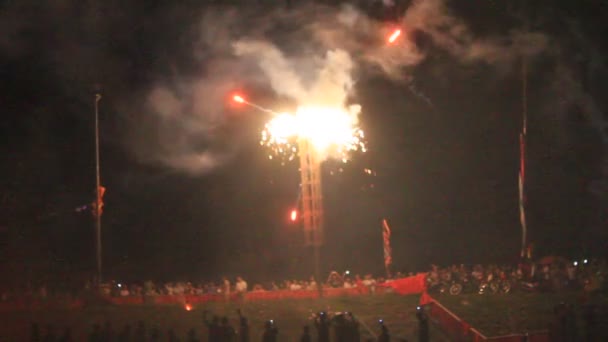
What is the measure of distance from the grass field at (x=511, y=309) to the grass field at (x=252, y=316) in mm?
979

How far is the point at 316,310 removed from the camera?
17547 mm

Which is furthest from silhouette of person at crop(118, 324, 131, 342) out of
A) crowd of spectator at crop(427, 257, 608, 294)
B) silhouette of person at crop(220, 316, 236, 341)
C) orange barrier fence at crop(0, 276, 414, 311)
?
crowd of spectator at crop(427, 257, 608, 294)

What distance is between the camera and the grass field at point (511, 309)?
14711mm

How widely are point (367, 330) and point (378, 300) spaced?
4222mm

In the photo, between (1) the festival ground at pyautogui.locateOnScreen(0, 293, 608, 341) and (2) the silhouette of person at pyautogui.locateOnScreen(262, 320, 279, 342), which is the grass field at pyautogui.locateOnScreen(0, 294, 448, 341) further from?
(2) the silhouette of person at pyautogui.locateOnScreen(262, 320, 279, 342)

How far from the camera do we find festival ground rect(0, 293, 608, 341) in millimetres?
15531

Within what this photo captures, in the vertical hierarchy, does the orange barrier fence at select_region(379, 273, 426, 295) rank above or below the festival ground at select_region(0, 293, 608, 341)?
above

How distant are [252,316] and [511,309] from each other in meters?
6.05

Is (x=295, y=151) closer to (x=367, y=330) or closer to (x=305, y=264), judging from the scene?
Answer: (x=367, y=330)

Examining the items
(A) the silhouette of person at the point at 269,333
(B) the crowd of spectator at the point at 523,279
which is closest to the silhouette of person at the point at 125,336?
(A) the silhouette of person at the point at 269,333

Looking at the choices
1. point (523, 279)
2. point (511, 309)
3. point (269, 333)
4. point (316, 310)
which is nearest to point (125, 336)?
point (269, 333)

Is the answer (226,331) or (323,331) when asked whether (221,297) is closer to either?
(226,331)

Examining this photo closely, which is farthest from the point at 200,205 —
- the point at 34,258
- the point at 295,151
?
the point at 295,151

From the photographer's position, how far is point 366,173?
111ft
